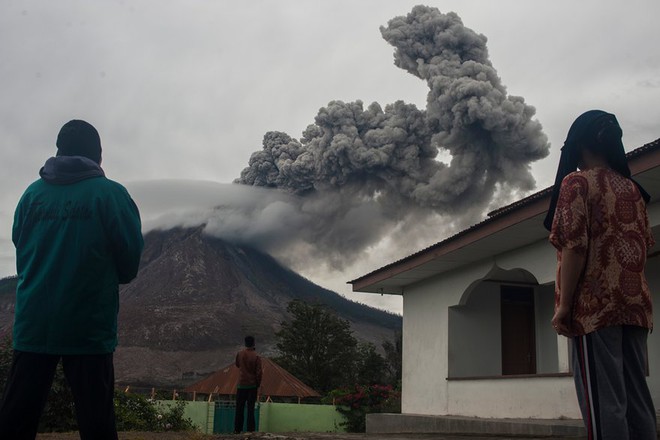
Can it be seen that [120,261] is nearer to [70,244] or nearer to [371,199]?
[70,244]

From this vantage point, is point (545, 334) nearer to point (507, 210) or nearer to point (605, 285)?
point (507, 210)

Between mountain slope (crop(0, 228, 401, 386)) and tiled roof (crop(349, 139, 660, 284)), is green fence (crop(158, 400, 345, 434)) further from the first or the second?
mountain slope (crop(0, 228, 401, 386))

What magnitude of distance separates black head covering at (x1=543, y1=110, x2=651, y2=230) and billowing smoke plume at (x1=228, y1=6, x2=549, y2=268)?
36794 millimetres

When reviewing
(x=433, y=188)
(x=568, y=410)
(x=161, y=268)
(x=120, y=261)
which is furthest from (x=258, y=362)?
(x=161, y=268)

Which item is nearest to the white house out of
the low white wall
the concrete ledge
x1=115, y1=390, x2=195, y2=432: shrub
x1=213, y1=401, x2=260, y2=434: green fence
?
the low white wall

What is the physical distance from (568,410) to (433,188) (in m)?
36.4

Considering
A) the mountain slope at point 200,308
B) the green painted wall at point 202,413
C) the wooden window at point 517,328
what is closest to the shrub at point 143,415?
the green painted wall at point 202,413

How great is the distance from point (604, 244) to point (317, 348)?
38043 millimetres

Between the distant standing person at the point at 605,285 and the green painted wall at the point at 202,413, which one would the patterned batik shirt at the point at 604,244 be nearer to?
the distant standing person at the point at 605,285

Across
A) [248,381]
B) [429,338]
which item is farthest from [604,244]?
[429,338]

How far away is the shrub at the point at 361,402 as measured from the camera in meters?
16.0

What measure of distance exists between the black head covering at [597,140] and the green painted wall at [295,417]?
1664 cm

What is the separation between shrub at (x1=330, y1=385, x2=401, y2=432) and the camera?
16.0 m

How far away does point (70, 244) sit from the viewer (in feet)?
7.59
